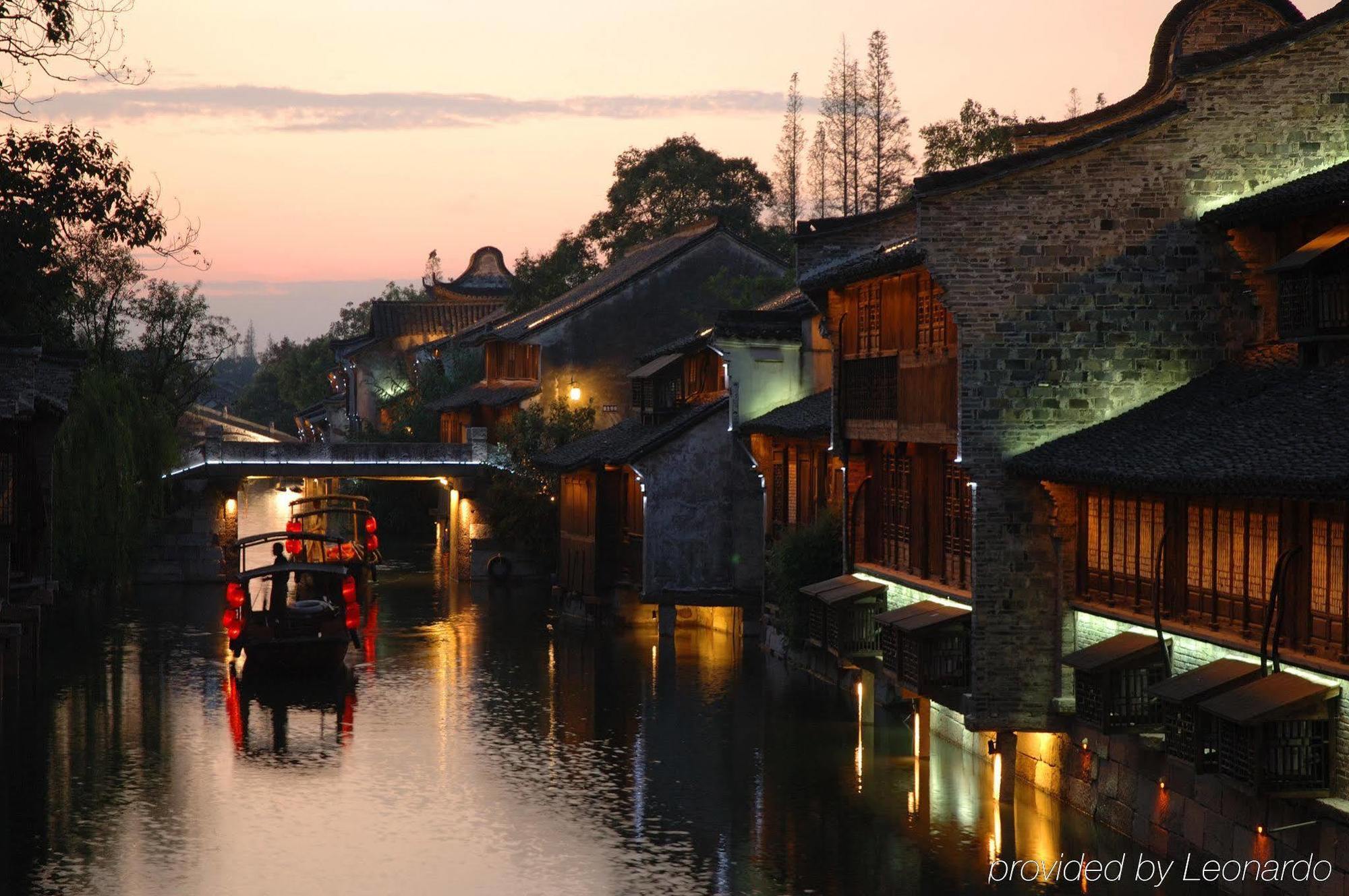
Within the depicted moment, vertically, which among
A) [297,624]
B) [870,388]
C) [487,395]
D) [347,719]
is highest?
[487,395]

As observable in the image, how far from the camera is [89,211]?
35438 mm

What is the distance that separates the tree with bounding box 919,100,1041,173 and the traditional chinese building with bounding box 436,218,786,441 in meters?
8.39

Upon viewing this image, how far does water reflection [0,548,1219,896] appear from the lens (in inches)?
953

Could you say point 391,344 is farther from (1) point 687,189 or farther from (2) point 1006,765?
(2) point 1006,765

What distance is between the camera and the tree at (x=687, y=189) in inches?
3450

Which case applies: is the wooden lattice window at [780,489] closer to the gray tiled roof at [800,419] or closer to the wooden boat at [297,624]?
the gray tiled roof at [800,419]

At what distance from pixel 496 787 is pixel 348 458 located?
36.7 meters

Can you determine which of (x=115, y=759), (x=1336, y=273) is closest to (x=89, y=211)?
(x=115, y=759)

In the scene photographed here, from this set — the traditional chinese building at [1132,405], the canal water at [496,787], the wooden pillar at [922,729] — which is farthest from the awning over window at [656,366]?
the wooden pillar at [922,729]

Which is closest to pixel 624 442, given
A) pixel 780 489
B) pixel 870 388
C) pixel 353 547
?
pixel 780 489

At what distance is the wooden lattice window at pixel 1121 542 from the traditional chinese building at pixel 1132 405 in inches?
1.6

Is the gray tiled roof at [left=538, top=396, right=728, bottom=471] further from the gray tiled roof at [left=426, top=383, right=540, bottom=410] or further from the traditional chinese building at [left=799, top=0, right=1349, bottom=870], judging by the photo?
the traditional chinese building at [left=799, top=0, right=1349, bottom=870]

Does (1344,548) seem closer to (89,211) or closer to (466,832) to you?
(466,832)

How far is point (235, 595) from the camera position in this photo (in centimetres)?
4362
